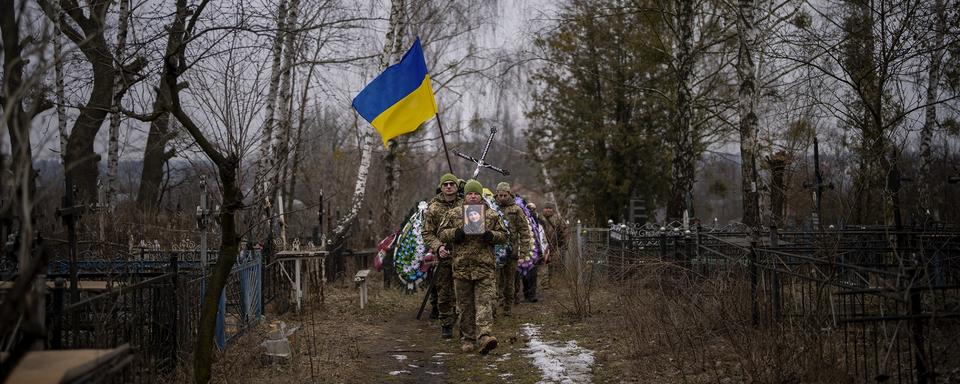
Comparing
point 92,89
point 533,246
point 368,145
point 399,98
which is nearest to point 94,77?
point 92,89

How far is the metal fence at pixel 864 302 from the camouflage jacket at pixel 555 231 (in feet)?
12.6

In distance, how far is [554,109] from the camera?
99.1 feet

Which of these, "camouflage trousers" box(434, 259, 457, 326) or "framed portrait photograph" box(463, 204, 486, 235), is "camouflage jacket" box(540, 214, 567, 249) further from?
"framed portrait photograph" box(463, 204, 486, 235)

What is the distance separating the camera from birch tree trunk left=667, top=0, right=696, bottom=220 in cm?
1541

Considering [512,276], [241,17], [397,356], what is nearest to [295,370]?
[397,356]

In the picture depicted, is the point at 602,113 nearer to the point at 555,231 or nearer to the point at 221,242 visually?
the point at 555,231

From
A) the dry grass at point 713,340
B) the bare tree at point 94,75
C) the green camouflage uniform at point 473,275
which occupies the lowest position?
the dry grass at point 713,340

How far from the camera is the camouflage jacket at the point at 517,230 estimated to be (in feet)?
36.5

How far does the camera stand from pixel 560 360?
27.4ft

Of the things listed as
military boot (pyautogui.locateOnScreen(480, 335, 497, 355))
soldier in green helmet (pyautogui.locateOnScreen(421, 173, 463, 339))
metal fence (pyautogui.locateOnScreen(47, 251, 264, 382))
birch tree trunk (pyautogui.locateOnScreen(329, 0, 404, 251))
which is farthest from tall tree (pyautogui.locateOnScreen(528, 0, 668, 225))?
metal fence (pyautogui.locateOnScreen(47, 251, 264, 382))

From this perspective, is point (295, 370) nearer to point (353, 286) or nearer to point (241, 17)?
point (241, 17)

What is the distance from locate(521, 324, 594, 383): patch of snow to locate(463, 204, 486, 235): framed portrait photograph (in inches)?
55.5

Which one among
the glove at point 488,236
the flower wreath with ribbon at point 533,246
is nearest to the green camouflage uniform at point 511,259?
the flower wreath with ribbon at point 533,246

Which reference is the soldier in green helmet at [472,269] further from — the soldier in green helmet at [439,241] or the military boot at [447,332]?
the military boot at [447,332]
